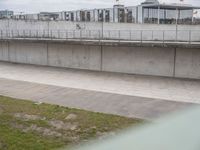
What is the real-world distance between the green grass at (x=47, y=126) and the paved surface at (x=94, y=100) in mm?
1069

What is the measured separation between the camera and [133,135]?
149 centimetres

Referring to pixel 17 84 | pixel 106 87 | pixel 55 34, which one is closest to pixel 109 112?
pixel 106 87

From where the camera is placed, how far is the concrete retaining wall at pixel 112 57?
22.2m

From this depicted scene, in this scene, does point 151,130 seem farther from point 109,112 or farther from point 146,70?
point 146,70

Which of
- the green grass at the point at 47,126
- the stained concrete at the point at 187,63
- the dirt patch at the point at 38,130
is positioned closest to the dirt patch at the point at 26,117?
the green grass at the point at 47,126

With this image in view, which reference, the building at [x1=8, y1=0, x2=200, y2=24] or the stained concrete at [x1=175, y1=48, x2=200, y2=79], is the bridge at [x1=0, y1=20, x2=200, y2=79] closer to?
the stained concrete at [x1=175, y1=48, x2=200, y2=79]

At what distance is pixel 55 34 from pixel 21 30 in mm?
4504

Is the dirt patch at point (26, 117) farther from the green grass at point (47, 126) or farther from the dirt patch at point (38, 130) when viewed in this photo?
the dirt patch at point (38, 130)

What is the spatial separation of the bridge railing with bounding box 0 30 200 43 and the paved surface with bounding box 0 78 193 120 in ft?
33.4

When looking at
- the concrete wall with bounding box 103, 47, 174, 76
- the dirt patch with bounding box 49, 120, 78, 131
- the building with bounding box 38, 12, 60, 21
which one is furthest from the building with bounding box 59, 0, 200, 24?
the dirt patch with bounding box 49, 120, 78, 131

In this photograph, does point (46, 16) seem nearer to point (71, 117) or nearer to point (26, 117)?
point (26, 117)

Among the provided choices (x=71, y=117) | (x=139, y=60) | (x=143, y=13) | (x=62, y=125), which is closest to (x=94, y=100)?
(x=71, y=117)

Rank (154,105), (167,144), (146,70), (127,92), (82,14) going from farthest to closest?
(82,14)
(146,70)
(127,92)
(154,105)
(167,144)

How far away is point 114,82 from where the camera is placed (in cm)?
2144
